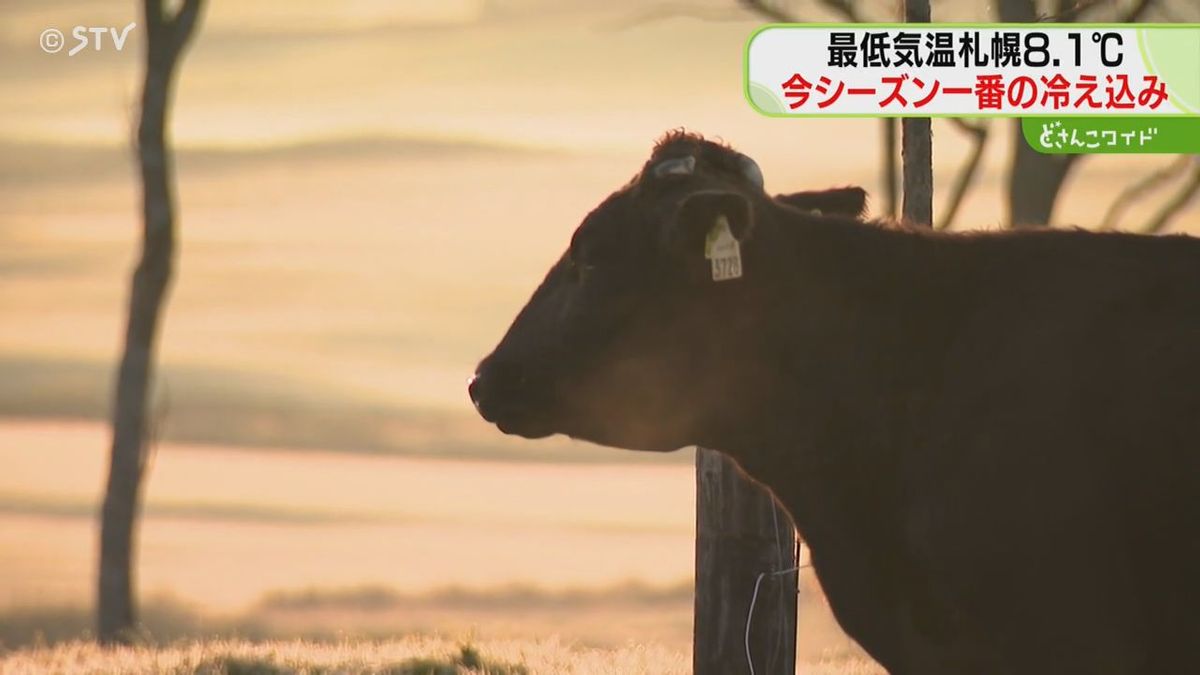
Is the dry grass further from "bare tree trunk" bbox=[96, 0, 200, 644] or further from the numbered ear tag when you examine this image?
"bare tree trunk" bbox=[96, 0, 200, 644]

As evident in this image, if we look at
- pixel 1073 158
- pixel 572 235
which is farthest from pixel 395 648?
pixel 1073 158

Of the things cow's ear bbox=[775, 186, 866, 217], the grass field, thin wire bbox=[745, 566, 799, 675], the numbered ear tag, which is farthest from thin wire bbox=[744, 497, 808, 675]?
the numbered ear tag

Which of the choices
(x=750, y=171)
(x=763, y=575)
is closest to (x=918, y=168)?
(x=763, y=575)

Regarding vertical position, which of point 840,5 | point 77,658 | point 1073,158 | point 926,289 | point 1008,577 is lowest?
point 77,658

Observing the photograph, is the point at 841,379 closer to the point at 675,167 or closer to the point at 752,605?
the point at 675,167

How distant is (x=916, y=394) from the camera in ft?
22.6

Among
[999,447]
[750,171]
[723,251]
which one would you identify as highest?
[750,171]

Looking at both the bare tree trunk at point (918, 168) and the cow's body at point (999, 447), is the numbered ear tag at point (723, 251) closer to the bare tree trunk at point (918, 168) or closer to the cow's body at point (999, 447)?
the cow's body at point (999, 447)

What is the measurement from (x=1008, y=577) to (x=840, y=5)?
399 inches

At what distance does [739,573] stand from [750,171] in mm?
2788

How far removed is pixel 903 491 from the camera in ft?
22.5

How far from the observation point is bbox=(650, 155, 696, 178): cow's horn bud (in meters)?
6.99

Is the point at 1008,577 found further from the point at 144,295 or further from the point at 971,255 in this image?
the point at 144,295

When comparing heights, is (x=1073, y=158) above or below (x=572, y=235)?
above
